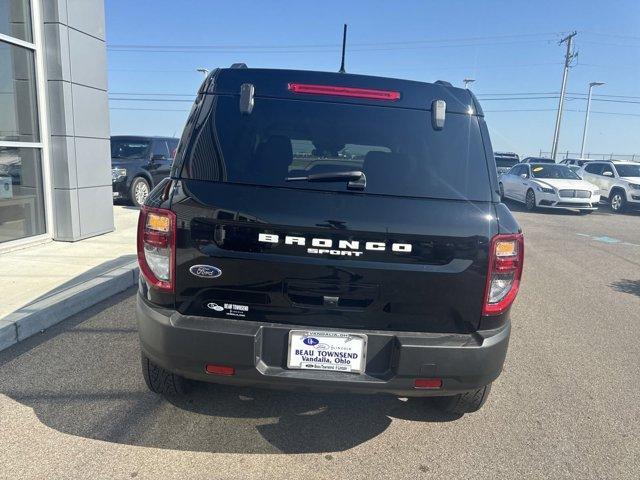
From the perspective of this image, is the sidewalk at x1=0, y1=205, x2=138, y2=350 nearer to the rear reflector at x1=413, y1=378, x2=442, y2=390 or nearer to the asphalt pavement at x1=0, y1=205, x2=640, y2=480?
the asphalt pavement at x1=0, y1=205, x2=640, y2=480

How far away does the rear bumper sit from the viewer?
7.67ft

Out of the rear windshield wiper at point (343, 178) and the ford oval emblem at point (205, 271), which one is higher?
the rear windshield wiper at point (343, 178)

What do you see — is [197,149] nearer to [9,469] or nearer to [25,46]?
[9,469]

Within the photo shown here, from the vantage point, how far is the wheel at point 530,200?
16047 millimetres

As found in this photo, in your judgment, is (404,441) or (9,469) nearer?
(9,469)

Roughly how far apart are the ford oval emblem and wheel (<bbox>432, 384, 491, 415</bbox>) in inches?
64.4

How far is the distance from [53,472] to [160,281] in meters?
1.10

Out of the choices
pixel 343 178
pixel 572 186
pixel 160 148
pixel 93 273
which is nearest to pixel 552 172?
A: pixel 572 186

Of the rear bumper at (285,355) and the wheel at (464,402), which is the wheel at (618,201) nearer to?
the wheel at (464,402)

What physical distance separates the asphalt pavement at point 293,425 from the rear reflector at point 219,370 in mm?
531

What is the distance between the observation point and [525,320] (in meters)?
5.14

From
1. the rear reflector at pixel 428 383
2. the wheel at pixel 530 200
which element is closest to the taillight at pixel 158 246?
the rear reflector at pixel 428 383

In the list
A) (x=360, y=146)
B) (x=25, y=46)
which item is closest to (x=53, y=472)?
(x=360, y=146)

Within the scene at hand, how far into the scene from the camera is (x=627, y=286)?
677cm
